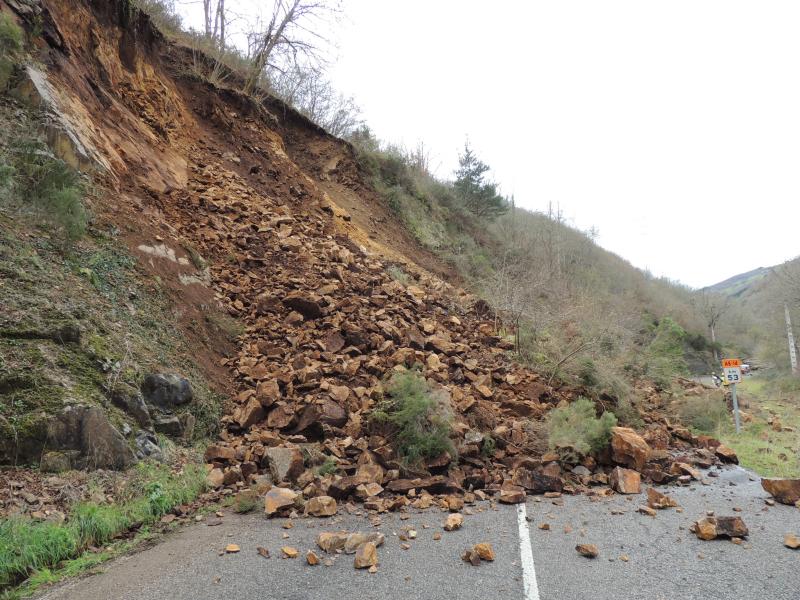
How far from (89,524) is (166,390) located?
2.00 m

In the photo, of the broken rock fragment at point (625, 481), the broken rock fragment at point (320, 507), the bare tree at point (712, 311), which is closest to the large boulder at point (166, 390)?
the broken rock fragment at point (320, 507)

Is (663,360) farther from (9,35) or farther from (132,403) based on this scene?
(9,35)

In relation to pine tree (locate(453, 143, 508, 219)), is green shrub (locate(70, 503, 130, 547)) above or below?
below

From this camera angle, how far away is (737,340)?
47.4 m

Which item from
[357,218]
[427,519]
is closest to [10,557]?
[427,519]

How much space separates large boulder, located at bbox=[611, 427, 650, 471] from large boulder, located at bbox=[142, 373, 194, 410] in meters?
5.55

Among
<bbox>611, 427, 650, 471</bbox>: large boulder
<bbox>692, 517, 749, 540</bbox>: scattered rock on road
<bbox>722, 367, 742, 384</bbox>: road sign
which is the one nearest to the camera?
<bbox>692, 517, 749, 540</bbox>: scattered rock on road

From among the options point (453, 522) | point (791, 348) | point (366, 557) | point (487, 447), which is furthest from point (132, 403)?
point (791, 348)

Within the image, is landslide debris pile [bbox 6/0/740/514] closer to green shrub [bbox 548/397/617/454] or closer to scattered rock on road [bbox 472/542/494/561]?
green shrub [bbox 548/397/617/454]

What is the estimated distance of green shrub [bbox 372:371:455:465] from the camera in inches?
232

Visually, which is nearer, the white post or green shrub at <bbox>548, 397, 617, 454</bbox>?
green shrub at <bbox>548, 397, 617, 454</bbox>

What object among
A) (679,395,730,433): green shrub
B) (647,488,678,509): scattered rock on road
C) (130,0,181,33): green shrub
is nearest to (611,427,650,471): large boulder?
(647,488,678,509): scattered rock on road

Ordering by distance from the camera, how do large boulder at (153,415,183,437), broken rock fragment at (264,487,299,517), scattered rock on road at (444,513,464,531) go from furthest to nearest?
large boulder at (153,415,183,437) → broken rock fragment at (264,487,299,517) → scattered rock on road at (444,513,464,531)

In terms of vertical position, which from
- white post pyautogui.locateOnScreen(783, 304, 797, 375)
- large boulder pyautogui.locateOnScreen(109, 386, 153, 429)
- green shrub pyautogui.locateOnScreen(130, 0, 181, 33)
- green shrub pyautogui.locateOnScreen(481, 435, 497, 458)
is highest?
green shrub pyautogui.locateOnScreen(130, 0, 181, 33)
